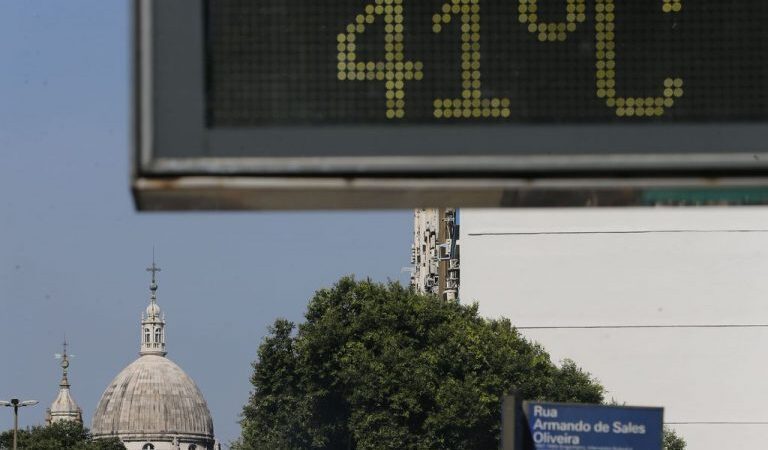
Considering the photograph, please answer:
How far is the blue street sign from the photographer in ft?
89.7

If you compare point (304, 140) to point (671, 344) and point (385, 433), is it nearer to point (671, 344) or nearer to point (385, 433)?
point (385, 433)

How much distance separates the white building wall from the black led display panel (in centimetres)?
8235

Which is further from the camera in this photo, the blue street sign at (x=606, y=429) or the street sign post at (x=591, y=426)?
the blue street sign at (x=606, y=429)

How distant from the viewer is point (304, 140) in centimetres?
759

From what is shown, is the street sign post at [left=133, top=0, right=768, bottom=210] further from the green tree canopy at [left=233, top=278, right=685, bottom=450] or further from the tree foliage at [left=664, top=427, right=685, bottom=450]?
the tree foliage at [left=664, top=427, right=685, bottom=450]

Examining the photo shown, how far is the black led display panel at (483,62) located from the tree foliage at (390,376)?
6663cm


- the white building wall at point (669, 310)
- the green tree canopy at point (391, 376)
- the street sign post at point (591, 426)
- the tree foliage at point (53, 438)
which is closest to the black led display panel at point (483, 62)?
the street sign post at point (591, 426)

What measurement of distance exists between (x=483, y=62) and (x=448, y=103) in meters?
0.20

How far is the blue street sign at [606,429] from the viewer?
27.3 metres

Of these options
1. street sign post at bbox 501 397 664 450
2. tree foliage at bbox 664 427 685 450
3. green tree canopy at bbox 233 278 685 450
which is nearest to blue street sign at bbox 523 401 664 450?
street sign post at bbox 501 397 664 450

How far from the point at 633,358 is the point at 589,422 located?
63.1 m

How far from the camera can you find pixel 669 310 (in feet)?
298

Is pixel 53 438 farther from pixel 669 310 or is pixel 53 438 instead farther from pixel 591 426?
pixel 591 426

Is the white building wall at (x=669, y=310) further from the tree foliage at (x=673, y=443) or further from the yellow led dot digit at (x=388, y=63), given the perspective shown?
the yellow led dot digit at (x=388, y=63)
